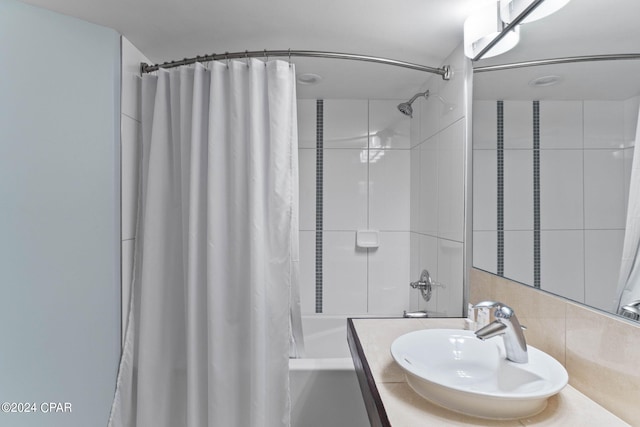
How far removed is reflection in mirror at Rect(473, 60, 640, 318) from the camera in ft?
2.69

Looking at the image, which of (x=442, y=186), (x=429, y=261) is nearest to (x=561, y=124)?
(x=442, y=186)

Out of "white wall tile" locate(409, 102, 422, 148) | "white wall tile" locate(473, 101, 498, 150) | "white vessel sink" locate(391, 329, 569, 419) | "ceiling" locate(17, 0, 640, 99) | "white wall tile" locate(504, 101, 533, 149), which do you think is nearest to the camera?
"white vessel sink" locate(391, 329, 569, 419)

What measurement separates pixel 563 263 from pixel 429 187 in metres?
1.17

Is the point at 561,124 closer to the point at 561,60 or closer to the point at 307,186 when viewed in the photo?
the point at 561,60

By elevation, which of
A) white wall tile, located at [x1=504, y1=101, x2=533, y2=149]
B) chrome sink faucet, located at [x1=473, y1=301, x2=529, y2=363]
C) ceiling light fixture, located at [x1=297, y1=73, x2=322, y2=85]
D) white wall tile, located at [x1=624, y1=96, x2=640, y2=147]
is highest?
ceiling light fixture, located at [x1=297, y1=73, x2=322, y2=85]

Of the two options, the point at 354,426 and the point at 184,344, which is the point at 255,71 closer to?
the point at 184,344

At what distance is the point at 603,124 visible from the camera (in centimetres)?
86

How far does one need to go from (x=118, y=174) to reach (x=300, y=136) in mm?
1334

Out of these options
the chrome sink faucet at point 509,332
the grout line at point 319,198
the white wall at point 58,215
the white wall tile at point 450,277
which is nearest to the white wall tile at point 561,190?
the chrome sink faucet at point 509,332

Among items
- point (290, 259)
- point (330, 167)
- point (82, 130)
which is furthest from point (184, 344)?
point (330, 167)

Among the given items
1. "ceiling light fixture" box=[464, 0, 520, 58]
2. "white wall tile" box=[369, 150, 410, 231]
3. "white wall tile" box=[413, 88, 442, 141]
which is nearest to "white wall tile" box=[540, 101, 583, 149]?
"ceiling light fixture" box=[464, 0, 520, 58]

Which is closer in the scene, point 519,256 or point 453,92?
point 519,256

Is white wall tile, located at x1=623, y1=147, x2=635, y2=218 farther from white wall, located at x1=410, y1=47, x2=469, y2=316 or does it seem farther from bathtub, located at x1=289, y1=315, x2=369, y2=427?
bathtub, located at x1=289, y1=315, x2=369, y2=427

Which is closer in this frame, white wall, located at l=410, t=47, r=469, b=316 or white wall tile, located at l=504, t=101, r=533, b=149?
white wall tile, located at l=504, t=101, r=533, b=149
